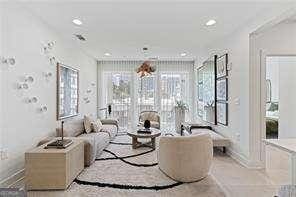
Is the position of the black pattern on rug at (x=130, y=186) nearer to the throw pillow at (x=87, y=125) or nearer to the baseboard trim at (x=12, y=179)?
the baseboard trim at (x=12, y=179)

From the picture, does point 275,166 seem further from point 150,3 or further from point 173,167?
point 150,3

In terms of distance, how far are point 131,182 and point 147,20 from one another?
2795 mm

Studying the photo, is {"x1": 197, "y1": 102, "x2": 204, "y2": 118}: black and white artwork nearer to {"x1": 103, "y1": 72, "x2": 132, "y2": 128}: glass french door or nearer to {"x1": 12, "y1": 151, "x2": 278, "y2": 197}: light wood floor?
{"x1": 103, "y1": 72, "x2": 132, "y2": 128}: glass french door

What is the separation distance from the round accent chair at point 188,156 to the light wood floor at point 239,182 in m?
0.40

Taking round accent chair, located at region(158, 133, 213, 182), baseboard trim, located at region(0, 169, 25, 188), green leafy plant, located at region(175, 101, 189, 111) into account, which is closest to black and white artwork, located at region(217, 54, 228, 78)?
round accent chair, located at region(158, 133, 213, 182)

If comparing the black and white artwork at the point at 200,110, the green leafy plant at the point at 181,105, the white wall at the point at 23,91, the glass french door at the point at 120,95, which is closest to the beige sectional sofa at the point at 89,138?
the white wall at the point at 23,91

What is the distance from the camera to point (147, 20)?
4.50m

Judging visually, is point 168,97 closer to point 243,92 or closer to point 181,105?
point 181,105

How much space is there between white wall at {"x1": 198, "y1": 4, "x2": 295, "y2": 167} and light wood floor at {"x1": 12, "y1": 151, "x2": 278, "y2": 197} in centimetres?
30

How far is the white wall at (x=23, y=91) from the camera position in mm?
3398

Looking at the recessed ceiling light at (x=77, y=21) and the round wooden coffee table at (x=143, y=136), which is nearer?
the recessed ceiling light at (x=77, y=21)

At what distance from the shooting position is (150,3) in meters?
3.74

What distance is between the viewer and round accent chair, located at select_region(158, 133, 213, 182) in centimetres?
362

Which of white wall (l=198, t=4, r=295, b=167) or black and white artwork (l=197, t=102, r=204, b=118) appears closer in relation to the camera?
white wall (l=198, t=4, r=295, b=167)
